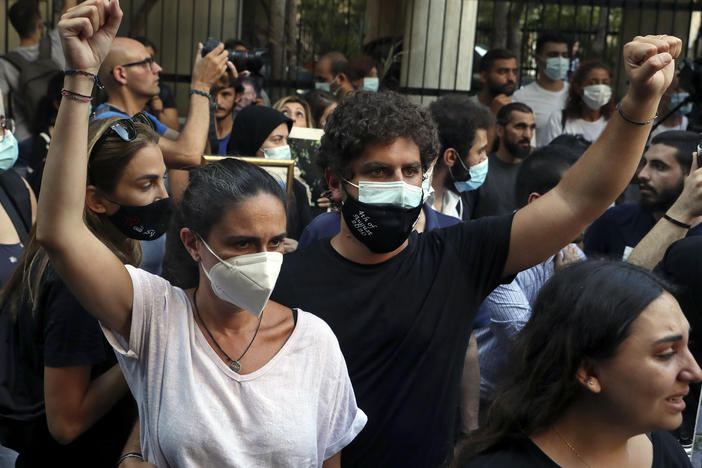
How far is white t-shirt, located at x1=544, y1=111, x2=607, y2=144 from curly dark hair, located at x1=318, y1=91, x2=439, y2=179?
495cm

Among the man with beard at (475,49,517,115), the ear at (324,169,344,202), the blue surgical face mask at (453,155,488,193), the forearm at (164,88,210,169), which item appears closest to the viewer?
the ear at (324,169,344,202)

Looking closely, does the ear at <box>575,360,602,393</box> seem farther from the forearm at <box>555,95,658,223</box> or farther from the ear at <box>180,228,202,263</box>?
the ear at <box>180,228,202,263</box>

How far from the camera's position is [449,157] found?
183 inches

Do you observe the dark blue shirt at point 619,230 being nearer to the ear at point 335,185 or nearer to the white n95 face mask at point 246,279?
the ear at point 335,185

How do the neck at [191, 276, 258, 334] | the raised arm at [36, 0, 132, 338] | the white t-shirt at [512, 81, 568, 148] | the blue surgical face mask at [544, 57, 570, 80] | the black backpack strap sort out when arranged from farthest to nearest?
the blue surgical face mask at [544, 57, 570, 80] → the white t-shirt at [512, 81, 568, 148] → the black backpack strap → the neck at [191, 276, 258, 334] → the raised arm at [36, 0, 132, 338]

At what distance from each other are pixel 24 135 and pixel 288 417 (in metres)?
5.91

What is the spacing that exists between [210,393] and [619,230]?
3259 mm

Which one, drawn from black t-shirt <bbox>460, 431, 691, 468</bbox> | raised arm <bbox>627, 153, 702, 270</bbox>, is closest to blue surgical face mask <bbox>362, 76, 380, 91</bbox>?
raised arm <bbox>627, 153, 702, 270</bbox>

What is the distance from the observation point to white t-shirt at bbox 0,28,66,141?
7.57 m

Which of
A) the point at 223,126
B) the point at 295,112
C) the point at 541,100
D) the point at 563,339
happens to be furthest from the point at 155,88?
the point at 541,100

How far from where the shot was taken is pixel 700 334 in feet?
11.1

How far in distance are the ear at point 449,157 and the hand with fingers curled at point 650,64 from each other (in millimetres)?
2139

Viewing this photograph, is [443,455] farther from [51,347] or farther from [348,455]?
[51,347]

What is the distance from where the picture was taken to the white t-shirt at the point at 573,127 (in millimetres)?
7789
